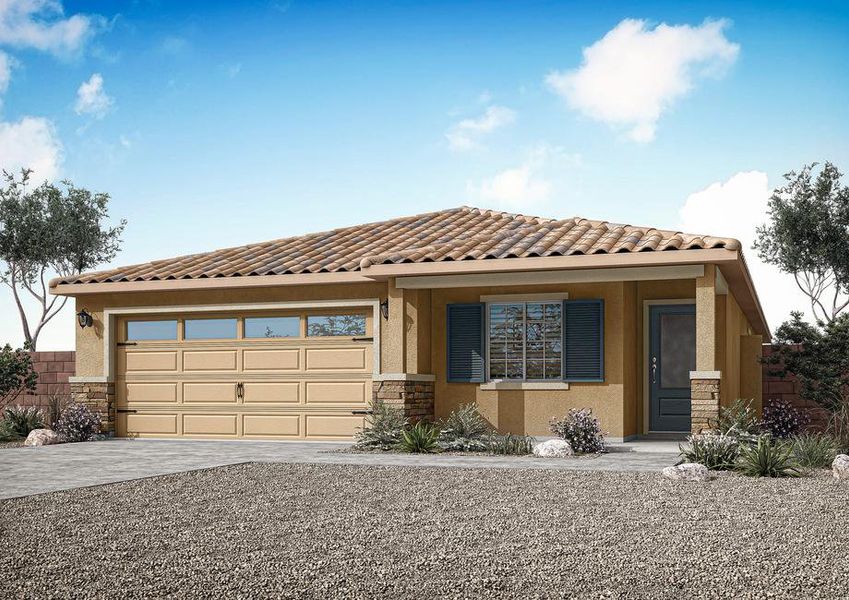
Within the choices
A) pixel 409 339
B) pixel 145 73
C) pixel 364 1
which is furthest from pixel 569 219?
pixel 145 73

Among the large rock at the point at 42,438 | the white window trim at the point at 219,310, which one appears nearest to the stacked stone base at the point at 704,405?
the white window trim at the point at 219,310

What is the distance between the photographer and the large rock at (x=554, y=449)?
1352 cm

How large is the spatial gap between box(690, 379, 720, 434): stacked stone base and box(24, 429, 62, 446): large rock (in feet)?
35.5

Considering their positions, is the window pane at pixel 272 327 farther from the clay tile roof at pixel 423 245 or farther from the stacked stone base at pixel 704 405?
the stacked stone base at pixel 704 405

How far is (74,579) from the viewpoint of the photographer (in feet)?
19.5

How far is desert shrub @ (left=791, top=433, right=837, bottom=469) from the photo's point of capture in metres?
12.3

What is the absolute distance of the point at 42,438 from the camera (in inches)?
663

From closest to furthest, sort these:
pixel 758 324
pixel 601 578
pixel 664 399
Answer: pixel 601 578, pixel 664 399, pixel 758 324

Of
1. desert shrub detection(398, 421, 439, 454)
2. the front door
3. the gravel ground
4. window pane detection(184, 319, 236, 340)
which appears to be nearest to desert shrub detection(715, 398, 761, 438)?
the gravel ground

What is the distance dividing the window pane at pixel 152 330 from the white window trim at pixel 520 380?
588 centimetres

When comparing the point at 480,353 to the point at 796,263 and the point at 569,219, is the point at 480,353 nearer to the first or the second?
the point at 569,219

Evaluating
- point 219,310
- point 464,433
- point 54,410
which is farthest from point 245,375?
point 464,433

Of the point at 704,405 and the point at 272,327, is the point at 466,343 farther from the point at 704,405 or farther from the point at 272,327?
the point at 704,405

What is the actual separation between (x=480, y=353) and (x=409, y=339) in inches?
52.0
